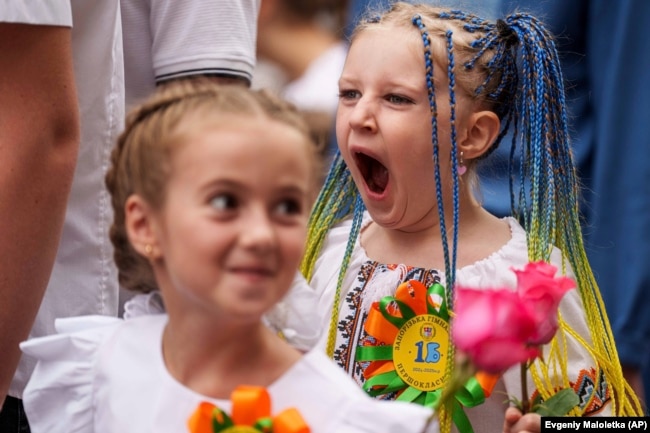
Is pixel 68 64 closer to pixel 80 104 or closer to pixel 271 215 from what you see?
pixel 80 104

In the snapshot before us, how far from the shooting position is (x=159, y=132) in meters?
1.53

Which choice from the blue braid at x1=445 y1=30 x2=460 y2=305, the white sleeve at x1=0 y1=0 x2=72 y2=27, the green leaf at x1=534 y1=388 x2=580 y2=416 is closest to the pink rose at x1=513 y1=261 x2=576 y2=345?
the green leaf at x1=534 y1=388 x2=580 y2=416

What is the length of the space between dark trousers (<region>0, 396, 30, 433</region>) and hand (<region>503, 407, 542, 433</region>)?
858mm

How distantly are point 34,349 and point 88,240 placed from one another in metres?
0.40

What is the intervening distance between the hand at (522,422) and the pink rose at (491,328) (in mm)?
467

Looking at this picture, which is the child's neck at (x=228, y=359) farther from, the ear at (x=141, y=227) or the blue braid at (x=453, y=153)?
the blue braid at (x=453, y=153)

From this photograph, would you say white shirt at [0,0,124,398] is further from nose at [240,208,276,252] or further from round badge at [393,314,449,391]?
nose at [240,208,276,252]

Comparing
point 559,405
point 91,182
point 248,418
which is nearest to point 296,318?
point 248,418

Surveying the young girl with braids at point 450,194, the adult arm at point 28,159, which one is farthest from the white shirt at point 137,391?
the young girl with braids at point 450,194

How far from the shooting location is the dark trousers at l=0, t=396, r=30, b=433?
77.5 inches

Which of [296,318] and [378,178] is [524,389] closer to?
[296,318]

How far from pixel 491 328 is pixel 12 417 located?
103cm

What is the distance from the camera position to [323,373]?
4.99ft

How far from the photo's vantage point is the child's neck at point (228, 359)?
152cm
